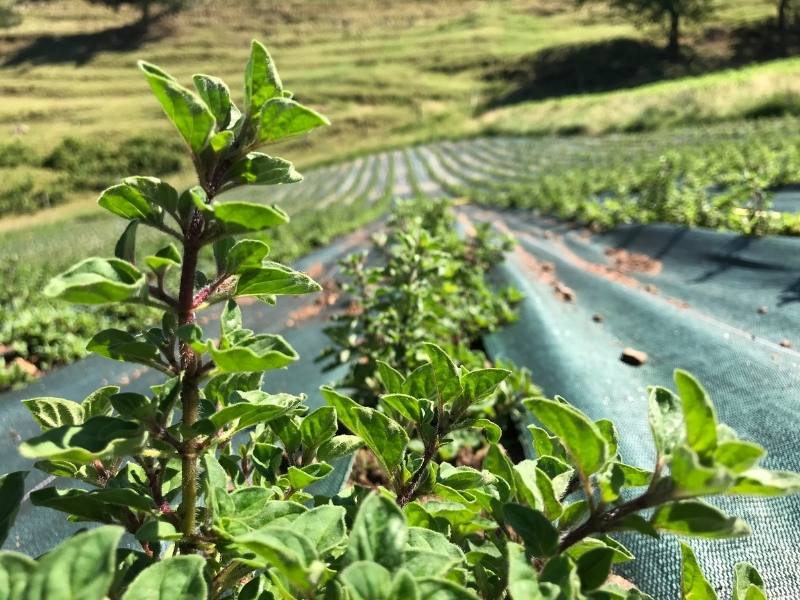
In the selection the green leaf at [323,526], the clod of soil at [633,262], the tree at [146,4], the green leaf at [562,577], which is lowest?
the clod of soil at [633,262]

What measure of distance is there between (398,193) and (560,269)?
12.8 metres

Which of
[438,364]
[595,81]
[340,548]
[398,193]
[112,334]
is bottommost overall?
[398,193]

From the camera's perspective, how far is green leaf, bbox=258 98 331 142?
758mm

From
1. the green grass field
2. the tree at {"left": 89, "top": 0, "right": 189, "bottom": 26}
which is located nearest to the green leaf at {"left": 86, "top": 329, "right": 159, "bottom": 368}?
the green grass field

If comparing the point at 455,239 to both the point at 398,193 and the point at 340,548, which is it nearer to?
the point at 340,548

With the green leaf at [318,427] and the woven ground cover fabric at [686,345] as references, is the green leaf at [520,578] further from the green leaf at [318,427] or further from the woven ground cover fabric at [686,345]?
the woven ground cover fabric at [686,345]

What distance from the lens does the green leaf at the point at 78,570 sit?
58cm

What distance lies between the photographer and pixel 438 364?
104 centimetres

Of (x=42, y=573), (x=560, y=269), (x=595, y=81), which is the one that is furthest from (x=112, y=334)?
(x=595, y=81)

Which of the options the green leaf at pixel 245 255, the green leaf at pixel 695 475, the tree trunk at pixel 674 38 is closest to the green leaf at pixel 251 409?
the green leaf at pixel 245 255

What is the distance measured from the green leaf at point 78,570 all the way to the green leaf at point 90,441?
118mm

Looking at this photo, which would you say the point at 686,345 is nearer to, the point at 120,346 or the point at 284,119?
the point at 284,119

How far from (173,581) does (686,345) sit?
3243 millimetres

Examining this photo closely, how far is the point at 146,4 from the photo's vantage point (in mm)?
47031
